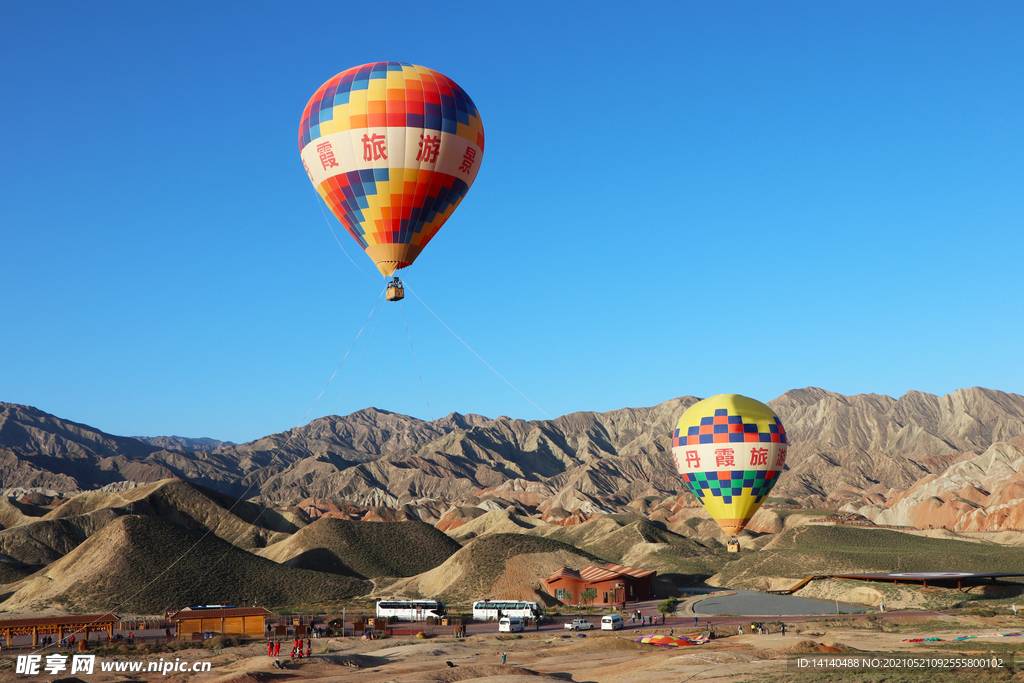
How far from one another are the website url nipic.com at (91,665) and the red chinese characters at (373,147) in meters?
28.9

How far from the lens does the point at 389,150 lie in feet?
148

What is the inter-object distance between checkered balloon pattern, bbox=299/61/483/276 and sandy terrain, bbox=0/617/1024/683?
21366 mm

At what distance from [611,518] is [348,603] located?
6733cm

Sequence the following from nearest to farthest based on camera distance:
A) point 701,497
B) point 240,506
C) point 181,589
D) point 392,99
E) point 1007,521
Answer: point 392,99
point 701,497
point 181,589
point 1007,521
point 240,506

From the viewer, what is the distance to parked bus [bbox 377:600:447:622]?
75.3 m

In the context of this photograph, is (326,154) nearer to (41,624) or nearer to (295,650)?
(295,650)

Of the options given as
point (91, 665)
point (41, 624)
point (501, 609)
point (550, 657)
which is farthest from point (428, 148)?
point (501, 609)

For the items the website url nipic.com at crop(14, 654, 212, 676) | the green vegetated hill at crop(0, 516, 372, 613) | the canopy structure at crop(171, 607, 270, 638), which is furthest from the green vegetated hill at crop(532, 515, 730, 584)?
the website url nipic.com at crop(14, 654, 212, 676)

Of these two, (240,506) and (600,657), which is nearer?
(600,657)

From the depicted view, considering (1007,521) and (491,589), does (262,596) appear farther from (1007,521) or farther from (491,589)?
(1007,521)

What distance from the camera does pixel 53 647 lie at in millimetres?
56219

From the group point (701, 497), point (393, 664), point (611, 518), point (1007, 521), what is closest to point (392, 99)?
point (393, 664)

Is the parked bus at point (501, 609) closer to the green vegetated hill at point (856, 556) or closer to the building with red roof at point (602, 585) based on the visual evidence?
the building with red roof at point (602, 585)

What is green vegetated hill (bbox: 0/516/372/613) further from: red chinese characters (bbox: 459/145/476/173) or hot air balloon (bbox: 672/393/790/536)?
red chinese characters (bbox: 459/145/476/173)
